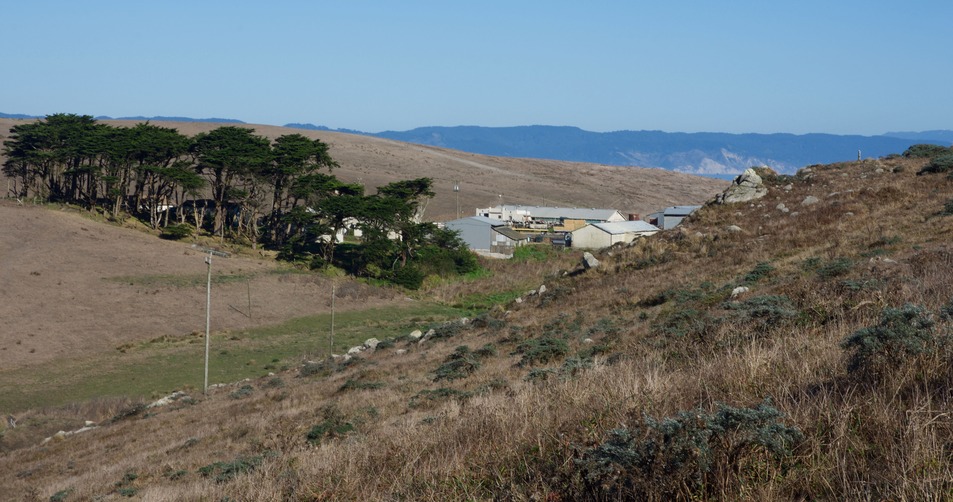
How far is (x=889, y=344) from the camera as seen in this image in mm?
6289

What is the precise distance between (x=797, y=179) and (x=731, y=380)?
40.1m

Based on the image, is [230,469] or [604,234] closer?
[230,469]

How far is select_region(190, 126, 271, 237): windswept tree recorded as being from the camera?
244ft

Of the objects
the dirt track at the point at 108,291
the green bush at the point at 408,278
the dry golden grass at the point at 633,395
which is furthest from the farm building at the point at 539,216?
the dry golden grass at the point at 633,395

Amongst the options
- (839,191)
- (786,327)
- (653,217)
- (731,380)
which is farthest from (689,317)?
(653,217)

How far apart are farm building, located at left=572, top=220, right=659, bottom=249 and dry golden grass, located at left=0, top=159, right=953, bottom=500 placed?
136ft

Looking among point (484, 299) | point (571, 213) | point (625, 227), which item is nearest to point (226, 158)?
point (484, 299)

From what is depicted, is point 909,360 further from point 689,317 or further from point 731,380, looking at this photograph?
point 689,317

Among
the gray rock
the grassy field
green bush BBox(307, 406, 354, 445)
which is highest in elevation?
the gray rock

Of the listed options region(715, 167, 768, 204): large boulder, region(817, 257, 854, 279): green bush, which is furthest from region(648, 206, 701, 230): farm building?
region(817, 257, 854, 279): green bush

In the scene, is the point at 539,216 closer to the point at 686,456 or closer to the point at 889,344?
the point at 889,344

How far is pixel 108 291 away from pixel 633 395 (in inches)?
2181

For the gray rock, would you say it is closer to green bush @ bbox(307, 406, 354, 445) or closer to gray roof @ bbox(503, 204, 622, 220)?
green bush @ bbox(307, 406, 354, 445)

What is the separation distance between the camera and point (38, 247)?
62312 millimetres
